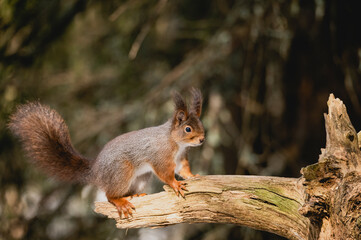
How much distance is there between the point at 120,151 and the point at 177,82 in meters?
1.02

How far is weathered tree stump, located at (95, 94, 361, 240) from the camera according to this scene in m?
1.56

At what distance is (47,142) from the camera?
242cm

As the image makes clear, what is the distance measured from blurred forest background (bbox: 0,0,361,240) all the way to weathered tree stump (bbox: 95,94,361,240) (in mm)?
813

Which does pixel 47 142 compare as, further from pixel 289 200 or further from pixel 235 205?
pixel 289 200

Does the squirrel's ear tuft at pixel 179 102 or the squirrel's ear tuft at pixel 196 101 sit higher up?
the squirrel's ear tuft at pixel 196 101

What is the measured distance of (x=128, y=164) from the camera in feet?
7.43

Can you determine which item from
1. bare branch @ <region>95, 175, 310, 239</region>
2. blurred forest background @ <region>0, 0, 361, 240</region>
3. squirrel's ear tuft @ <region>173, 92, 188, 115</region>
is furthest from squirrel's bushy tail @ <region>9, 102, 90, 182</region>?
squirrel's ear tuft @ <region>173, 92, 188, 115</region>

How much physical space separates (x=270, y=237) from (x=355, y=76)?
124 centimetres

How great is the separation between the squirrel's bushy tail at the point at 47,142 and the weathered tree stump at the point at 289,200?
1.11 feet

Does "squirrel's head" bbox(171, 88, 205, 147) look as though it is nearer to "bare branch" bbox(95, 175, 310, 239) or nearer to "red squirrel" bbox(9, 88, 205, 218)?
"red squirrel" bbox(9, 88, 205, 218)

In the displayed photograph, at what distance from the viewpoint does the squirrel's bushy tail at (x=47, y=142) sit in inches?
94.4

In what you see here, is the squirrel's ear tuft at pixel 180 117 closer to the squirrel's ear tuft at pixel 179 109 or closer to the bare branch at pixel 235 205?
the squirrel's ear tuft at pixel 179 109

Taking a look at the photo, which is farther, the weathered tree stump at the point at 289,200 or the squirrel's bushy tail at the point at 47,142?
the squirrel's bushy tail at the point at 47,142

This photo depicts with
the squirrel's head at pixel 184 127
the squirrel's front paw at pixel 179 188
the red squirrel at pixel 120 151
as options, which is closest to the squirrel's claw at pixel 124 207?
the red squirrel at pixel 120 151
